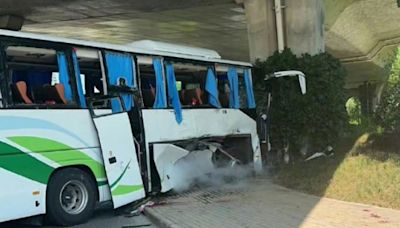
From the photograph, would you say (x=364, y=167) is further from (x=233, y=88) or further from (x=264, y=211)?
(x=264, y=211)

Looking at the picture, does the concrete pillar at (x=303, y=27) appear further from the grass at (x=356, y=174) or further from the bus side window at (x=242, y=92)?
the bus side window at (x=242, y=92)

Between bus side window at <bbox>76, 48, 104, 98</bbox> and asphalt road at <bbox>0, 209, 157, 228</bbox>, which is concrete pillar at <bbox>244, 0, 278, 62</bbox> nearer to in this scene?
bus side window at <bbox>76, 48, 104, 98</bbox>

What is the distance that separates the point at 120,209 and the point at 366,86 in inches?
1860

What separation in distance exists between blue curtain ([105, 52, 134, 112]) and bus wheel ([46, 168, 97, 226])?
4.86 feet

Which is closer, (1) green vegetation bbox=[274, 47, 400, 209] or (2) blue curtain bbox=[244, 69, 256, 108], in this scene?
(1) green vegetation bbox=[274, 47, 400, 209]

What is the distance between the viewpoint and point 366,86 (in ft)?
181

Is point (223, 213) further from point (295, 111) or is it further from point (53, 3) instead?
point (53, 3)

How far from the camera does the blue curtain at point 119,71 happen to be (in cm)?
1077

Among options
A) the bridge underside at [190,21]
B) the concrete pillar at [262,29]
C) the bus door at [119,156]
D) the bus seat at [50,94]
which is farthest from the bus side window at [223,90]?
the bridge underside at [190,21]

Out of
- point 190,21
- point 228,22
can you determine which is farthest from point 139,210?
point 228,22

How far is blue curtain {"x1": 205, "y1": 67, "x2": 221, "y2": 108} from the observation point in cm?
1349

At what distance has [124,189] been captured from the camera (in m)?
10.6

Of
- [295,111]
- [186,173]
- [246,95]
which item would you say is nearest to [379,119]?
[295,111]

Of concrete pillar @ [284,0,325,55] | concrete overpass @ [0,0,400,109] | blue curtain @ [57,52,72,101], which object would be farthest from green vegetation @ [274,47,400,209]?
blue curtain @ [57,52,72,101]
